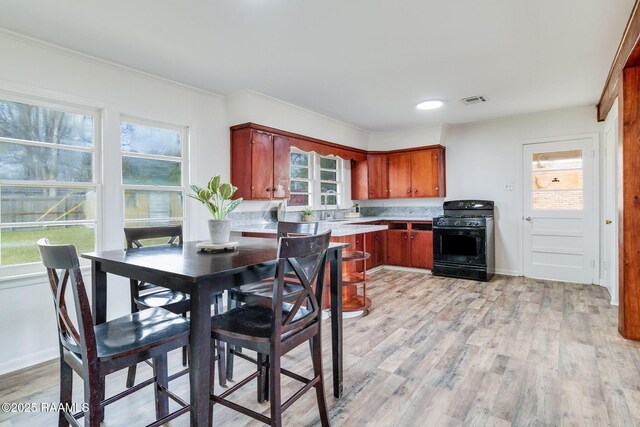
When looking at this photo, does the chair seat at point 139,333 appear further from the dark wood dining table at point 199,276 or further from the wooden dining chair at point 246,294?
the wooden dining chair at point 246,294

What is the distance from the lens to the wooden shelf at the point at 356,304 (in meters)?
3.44

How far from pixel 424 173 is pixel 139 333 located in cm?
496

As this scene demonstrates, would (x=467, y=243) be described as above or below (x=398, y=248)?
above

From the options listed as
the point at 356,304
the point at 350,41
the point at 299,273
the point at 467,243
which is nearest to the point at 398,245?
the point at 467,243

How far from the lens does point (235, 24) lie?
7.80ft

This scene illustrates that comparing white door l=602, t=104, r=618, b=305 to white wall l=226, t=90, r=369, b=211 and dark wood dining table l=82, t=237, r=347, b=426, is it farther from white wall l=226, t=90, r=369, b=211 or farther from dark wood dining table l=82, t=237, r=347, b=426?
dark wood dining table l=82, t=237, r=347, b=426

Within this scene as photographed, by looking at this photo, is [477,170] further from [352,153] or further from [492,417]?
[492,417]

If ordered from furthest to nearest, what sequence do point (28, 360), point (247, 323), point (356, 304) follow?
1. point (356, 304)
2. point (28, 360)
3. point (247, 323)

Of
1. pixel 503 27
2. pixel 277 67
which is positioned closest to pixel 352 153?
pixel 277 67

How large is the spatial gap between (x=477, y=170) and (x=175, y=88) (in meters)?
4.51

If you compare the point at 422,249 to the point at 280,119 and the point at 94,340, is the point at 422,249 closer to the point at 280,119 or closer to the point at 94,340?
the point at 280,119

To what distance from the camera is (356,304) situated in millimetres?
3564

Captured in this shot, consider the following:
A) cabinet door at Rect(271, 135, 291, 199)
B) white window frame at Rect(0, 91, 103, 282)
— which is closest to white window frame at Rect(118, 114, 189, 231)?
white window frame at Rect(0, 91, 103, 282)

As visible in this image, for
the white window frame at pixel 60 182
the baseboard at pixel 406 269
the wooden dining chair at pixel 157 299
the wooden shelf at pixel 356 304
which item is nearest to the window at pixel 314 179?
the baseboard at pixel 406 269
